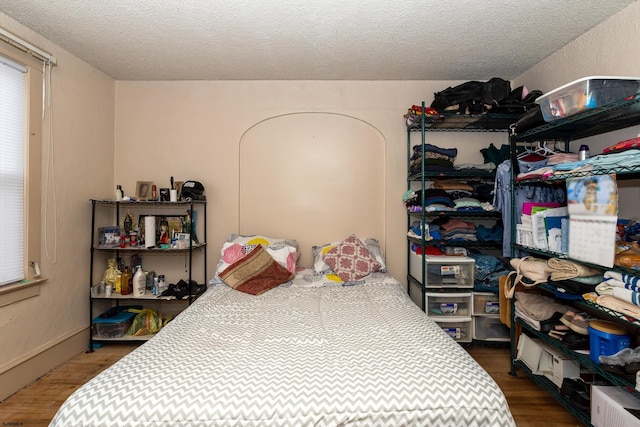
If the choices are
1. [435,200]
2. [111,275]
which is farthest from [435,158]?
[111,275]

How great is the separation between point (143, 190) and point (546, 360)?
3.83 metres

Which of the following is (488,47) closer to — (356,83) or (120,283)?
(356,83)

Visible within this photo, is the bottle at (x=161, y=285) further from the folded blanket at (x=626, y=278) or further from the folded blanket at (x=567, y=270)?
the folded blanket at (x=626, y=278)

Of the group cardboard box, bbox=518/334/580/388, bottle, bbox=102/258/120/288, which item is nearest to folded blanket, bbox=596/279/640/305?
cardboard box, bbox=518/334/580/388

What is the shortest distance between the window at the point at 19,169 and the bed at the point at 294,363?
1.34 m

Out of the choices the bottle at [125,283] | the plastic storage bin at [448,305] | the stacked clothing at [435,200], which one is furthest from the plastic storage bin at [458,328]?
the bottle at [125,283]

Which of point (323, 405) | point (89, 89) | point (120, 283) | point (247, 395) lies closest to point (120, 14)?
point (89, 89)

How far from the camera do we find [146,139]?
3.53 m

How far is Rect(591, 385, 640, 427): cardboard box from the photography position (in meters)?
1.68

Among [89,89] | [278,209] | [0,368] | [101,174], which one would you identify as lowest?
[0,368]

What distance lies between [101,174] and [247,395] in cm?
299

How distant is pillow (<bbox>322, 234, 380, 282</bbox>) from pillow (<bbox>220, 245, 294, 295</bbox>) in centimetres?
44

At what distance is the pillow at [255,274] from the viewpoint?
2.80 m

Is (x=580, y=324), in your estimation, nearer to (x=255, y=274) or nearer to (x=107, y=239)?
(x=255, y=274)
